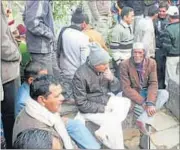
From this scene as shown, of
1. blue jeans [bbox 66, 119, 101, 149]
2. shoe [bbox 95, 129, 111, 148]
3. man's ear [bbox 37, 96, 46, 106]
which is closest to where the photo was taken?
man's ear [bbox 37, 96, 46, 106]

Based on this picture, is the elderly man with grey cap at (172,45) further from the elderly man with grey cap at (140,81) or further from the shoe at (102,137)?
the shoe at (102,137)

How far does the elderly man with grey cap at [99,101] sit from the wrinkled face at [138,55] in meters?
0.55

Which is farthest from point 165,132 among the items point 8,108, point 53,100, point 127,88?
point 53,100

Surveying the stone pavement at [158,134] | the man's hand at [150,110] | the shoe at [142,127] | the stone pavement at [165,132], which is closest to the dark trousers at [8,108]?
the stone pavement at [158,134]

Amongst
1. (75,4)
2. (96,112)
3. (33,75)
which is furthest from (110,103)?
(75,4)

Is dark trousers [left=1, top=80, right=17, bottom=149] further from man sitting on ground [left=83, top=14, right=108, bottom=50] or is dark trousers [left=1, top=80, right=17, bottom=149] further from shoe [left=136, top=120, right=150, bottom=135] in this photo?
man sitting on ground [left=83, top=14, right=108, bottom=50]

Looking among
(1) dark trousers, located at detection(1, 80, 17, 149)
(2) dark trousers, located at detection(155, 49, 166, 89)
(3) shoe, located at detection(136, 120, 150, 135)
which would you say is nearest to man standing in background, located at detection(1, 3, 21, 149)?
(1) dark trousers, located at detection(1, 80, 17, 149)

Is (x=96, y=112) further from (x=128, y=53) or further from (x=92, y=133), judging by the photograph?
(x=128, y=53)

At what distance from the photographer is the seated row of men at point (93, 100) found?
2768 mm

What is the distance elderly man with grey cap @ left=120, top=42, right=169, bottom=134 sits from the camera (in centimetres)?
418

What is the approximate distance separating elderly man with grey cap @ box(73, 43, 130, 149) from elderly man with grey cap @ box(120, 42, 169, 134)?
0.37 meters

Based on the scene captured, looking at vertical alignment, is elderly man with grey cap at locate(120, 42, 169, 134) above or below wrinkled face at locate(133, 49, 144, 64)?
below

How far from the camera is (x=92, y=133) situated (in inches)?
137

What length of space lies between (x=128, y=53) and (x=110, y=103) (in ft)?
4.67
